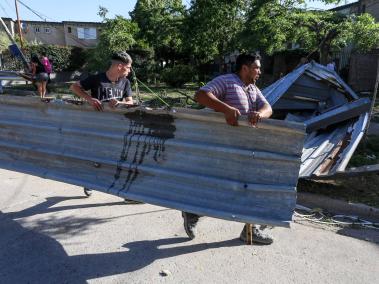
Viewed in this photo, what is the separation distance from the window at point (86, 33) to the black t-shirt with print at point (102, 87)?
188 feet

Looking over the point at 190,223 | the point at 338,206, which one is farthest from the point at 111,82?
the point at 338,206

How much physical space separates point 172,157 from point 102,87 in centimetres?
160

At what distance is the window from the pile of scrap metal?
54.7 meters

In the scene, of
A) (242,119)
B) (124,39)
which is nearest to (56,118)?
(242,119)

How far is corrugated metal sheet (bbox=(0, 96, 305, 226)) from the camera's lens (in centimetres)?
288

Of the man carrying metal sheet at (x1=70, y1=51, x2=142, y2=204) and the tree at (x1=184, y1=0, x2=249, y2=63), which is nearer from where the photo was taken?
the man carrying metal sheet at (x1=70, y1=51, x2=142, y2=204)

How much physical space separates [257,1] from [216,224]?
9.25 m

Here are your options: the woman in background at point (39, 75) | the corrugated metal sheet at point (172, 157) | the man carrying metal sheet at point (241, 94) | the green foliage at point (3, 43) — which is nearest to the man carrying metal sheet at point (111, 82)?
the corrugated metal sheet at point (172, 157)

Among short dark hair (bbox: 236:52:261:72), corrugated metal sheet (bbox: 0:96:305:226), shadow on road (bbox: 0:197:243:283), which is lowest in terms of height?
shadow on road (bbox: 0:197:243:283)

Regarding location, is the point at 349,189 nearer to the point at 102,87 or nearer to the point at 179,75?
the point at 102,87

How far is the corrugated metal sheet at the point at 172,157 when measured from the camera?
2875mm

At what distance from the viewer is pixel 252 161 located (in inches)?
116

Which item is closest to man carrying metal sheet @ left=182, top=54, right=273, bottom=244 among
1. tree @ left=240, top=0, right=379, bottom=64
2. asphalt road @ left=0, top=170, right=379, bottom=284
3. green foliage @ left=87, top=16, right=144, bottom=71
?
asphalt road @ left=0, top=170, right=379, bottom=284

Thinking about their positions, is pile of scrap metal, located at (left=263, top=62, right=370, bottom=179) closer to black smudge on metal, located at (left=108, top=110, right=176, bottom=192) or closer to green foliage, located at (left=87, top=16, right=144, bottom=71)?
black smudge on metal, located at (left=108, top=110, right=176, bottom=192)
